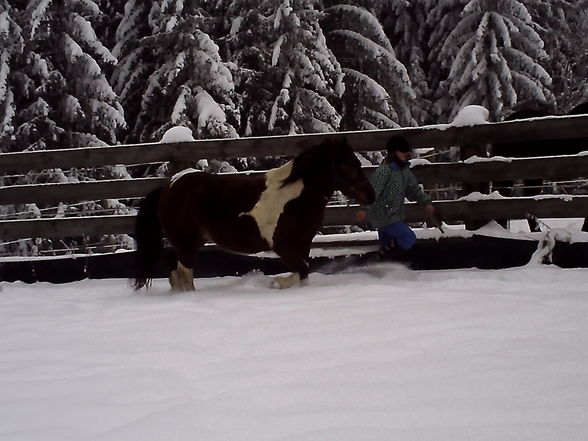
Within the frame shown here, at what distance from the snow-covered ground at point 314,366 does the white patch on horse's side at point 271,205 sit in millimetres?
940

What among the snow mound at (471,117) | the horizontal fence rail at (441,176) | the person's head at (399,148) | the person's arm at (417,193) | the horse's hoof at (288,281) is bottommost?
the horse's hoof at (288,281)

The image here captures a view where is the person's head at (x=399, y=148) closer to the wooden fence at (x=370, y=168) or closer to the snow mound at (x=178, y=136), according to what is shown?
the wooden fence at (x=370, y=168)

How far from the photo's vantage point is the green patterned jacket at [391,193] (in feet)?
17.5

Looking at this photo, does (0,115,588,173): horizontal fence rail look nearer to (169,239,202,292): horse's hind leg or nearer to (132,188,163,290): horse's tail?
(132,188,163,290): horse's tail

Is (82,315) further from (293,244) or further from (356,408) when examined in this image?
(356,408)

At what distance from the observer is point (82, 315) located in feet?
13.5

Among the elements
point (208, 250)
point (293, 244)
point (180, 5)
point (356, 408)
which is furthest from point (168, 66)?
point (356, 408)

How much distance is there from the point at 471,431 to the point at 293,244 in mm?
3327

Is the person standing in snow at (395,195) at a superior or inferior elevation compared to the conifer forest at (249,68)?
inferior

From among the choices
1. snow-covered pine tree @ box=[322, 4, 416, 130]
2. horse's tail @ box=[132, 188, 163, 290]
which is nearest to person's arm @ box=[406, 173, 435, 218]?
horse's tail @ box=[132, 188, 163, 290]

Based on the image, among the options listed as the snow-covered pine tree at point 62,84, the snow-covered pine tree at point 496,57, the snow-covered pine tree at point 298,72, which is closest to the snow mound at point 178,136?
the snow-covered pine tree at point 62,84

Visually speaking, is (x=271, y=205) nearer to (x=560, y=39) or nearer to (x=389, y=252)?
(x=389, y=252)

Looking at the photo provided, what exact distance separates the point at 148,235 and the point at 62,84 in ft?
29.5

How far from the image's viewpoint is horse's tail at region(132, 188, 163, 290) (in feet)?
17.8
